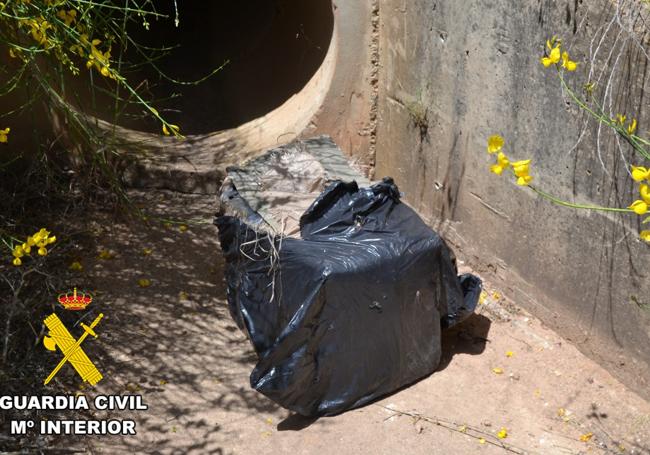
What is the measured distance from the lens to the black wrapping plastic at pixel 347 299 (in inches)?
165

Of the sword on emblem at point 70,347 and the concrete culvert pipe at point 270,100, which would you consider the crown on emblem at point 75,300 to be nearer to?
the sword on emblem at point 70,347

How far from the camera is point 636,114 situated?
155 inches

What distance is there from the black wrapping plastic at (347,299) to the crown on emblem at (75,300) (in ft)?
3.10

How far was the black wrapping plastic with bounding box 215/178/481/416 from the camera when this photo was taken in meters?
4.18

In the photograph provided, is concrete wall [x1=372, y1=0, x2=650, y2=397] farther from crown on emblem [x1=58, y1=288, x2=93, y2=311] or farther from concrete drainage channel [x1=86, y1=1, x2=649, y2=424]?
crown on emblem [x1=58, y1=288, x2=93, y2=311]

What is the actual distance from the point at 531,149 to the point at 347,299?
4.60 ft

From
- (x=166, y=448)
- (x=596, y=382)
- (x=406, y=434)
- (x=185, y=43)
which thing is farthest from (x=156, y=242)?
(x=185, y=43)

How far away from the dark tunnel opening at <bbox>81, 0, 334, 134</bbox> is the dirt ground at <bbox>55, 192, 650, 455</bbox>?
177 centimetres

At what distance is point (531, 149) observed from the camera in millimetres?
4727

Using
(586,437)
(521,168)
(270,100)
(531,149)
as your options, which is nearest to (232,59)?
(270,100)

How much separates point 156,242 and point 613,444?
10.6 feet

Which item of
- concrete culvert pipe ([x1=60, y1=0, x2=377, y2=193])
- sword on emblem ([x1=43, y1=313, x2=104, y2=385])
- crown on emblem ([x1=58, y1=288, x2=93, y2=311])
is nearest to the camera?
sword on emblem ([x1=43, y1=313, x2=104, y2=385])

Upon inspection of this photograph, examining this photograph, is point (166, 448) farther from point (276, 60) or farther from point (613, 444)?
point (276, 60)

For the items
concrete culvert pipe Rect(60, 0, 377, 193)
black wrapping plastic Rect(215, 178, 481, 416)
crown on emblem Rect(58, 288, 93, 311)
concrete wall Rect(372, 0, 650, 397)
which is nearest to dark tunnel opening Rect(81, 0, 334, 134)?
concrete culvert pipe Rect(60, 0, 377, 193)
